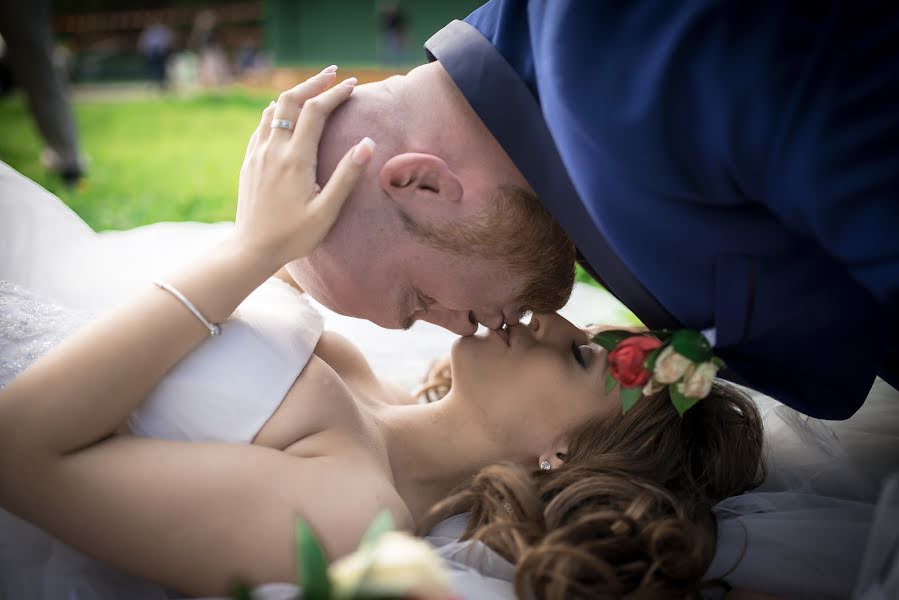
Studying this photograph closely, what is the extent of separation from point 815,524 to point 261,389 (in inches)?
59.1

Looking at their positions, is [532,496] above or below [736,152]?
A: below

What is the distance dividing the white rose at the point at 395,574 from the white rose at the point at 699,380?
3.88 feet

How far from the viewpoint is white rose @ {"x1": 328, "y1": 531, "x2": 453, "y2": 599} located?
3.06 feet

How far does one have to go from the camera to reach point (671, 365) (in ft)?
6.53

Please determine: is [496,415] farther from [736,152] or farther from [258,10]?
[258,10]

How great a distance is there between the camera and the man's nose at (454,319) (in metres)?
2.50

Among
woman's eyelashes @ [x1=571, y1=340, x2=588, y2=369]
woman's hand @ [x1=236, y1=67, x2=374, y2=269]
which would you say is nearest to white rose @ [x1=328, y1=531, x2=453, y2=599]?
woman's hand @ [x1=236, y1=67, x2=374, y2=269]

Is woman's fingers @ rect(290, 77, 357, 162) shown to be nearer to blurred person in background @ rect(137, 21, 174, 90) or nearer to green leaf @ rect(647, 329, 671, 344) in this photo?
green leaf @ rect(647, 329, 671, 344)

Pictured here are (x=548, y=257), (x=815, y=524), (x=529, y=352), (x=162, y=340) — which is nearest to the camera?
(x=162, y=340)

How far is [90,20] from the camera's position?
34.8 metres

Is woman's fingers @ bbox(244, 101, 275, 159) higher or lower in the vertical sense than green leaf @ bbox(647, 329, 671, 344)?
higher

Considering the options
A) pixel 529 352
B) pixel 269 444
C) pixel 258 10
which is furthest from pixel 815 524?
pixel 258 10

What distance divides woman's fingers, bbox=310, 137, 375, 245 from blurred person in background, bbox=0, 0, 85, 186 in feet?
20.8

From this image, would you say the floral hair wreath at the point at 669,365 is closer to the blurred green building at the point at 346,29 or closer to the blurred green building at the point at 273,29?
the blurred green building at the point at 273,29
